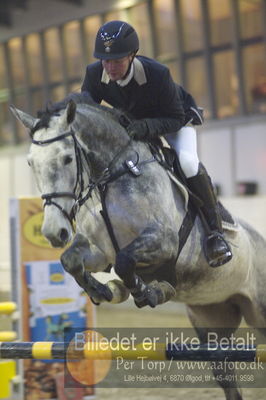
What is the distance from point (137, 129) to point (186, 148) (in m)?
0.47

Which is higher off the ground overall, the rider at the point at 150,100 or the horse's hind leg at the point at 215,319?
the rider at the point at 150,100

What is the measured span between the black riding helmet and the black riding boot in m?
1.02

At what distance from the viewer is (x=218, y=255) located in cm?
457

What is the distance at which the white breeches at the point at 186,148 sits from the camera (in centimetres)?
464

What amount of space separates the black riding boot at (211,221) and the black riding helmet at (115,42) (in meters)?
1.02

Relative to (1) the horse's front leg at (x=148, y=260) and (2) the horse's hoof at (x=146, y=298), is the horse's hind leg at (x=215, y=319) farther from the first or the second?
(2) the horse's hoof at (x=146, y=298)

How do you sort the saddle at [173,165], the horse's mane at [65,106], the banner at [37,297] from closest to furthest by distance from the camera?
the horse's mane at [65,106] → the saddle at [173,165] → the banner at [37,297]

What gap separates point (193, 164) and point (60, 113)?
3.42 ft

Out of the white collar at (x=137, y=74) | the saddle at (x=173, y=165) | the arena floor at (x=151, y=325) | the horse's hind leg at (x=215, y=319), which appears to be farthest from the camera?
the arena floor at (x=151, y=325)

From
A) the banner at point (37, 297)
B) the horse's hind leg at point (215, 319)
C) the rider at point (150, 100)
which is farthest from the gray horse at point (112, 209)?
the banner at point (37, 297)

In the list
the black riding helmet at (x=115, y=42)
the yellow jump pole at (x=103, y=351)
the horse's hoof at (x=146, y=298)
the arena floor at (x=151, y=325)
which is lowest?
the arena floor at (x=151, y=325)

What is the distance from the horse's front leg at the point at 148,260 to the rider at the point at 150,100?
488 millimetres

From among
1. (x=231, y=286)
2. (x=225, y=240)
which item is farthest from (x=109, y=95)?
(x=231, y=286)

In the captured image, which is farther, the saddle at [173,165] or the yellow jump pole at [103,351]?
the saddle at [173,165]
